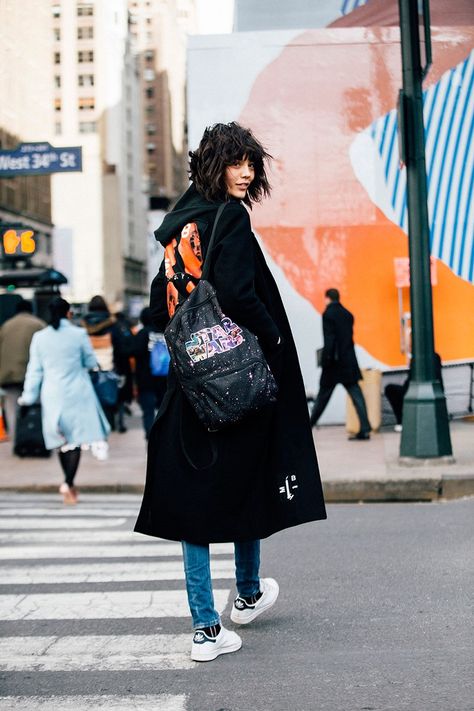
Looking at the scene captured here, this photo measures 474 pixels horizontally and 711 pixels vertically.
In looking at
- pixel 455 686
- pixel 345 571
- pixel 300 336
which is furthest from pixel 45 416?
pixel 300 336

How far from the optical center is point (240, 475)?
415 centimetres

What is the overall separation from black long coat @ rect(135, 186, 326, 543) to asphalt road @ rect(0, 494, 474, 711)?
0.54 m

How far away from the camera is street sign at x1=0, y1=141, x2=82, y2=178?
1428 cm

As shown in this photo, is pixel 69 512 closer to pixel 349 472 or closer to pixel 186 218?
pixel 349 472

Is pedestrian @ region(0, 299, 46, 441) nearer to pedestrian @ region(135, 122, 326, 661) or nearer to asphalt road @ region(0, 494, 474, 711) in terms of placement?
asphalt road @ region(0, 494, 474, 711)

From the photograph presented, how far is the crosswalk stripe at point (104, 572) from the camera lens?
607 centimetres

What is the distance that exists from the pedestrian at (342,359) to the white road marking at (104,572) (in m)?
7.12

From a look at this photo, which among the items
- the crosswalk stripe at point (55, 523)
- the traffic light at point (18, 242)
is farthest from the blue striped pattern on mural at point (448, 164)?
the crosswalk stripe at point (55, 523)

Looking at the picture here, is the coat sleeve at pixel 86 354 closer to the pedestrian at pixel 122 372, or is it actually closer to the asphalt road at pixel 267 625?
the asphalt road at pixel 267 625

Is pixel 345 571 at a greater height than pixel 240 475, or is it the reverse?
pixel 240 475

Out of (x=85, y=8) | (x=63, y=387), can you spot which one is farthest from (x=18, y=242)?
(x=85, y=8)

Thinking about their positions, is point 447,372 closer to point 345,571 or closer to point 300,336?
point 300,336

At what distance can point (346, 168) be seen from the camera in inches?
624

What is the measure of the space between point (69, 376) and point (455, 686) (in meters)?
5.79
